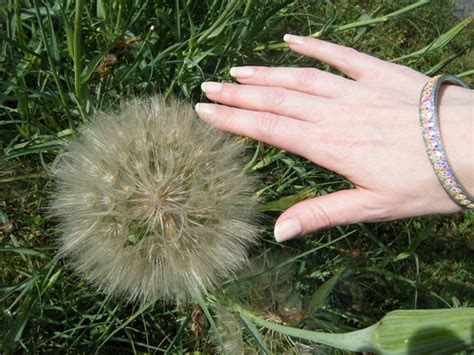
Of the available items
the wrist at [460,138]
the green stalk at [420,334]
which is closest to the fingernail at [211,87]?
the wrist at [460,138]

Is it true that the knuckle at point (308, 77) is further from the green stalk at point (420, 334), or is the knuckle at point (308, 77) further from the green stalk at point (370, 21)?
the green stalk at point (420, 334)

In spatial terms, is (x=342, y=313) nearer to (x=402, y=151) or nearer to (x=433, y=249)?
(x=402, y=151)

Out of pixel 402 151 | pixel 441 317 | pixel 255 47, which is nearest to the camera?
pixel 441 317

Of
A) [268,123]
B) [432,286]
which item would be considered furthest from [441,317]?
[432,286]

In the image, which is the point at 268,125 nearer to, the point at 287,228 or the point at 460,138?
the point at 287,228

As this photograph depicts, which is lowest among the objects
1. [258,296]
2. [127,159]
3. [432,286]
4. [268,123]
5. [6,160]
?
[432,286]

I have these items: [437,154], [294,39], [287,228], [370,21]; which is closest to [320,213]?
[287,228]

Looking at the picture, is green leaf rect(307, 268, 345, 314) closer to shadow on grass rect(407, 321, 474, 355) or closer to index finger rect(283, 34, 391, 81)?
shadow on grass rect(407, 321, 474, 355)
